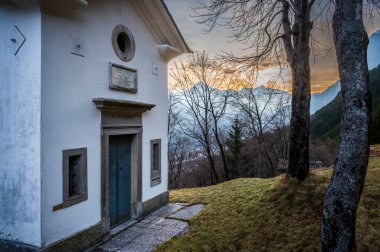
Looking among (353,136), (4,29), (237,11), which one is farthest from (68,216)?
(237,11)

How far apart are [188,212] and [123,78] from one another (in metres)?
4.09

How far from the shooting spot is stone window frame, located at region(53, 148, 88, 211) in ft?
16.6

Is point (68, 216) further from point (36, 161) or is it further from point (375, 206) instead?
point (375, 206)

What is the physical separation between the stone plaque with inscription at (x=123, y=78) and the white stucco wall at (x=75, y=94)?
13 centimetres

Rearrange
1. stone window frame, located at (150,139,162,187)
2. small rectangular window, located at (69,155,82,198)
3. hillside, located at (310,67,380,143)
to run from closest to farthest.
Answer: small rectangular window, located at (69,155,82,198), stone window frame, located at (150,139,162,187), hillside, located at (310,67,380,143)

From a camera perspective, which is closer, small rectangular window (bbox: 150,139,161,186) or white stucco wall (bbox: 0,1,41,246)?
white stucco wall (bbox: 0,1,41,246)

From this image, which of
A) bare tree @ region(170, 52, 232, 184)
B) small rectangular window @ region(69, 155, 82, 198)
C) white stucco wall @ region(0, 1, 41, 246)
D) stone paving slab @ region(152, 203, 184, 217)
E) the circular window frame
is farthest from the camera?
bare tree @ region(170, 52, 232, 184)

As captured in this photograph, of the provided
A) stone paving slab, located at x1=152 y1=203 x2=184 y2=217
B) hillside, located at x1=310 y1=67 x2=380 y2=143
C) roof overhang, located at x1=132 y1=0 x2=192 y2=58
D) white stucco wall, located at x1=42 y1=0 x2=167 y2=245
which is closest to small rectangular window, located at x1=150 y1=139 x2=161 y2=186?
stone paving slab, located at x1=152 y1=203 x2=184 y2=217

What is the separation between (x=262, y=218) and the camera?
20.1 ft

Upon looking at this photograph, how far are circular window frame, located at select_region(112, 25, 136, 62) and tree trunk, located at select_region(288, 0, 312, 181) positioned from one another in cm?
417

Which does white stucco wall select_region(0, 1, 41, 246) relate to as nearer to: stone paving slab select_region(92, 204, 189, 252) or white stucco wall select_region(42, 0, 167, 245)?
white stucco wall select_region(42, 0, 167, 245)

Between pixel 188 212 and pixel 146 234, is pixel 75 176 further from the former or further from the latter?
pixel 188 212

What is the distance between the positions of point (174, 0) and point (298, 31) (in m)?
4.05

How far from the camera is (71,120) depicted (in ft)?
17.2
